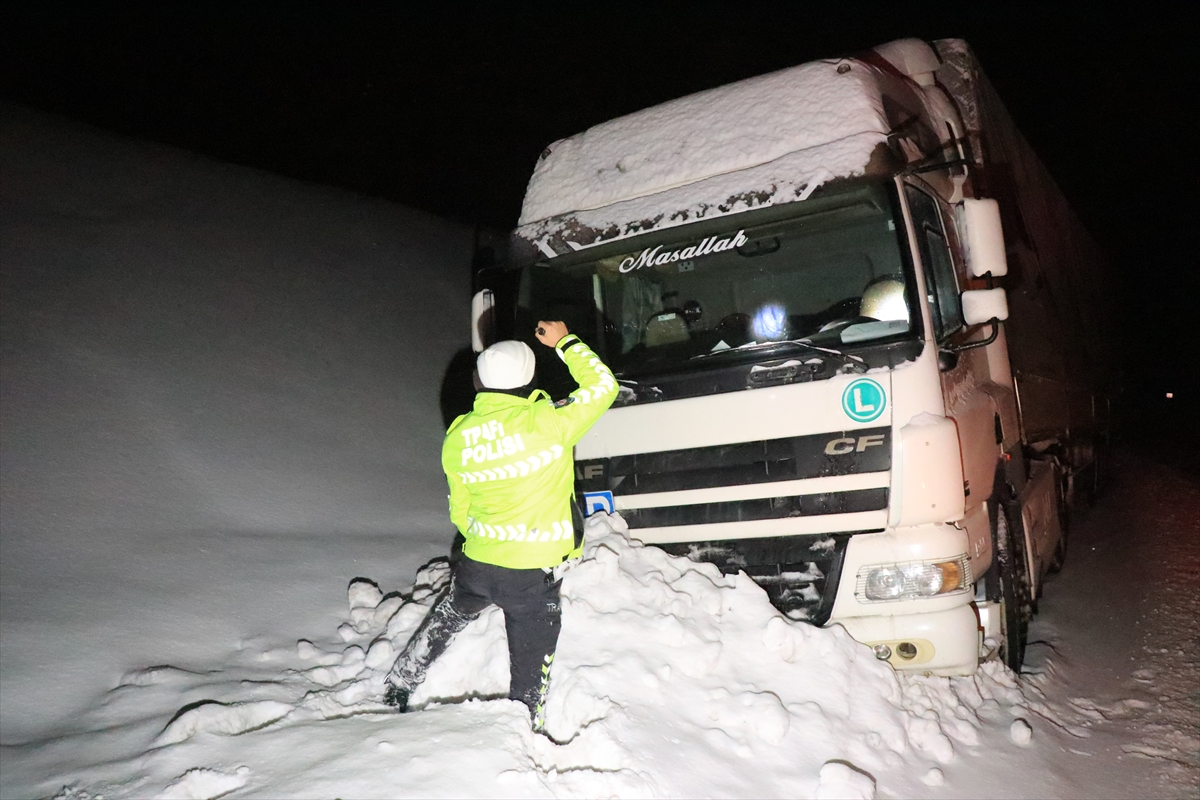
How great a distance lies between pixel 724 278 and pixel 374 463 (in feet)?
15.8

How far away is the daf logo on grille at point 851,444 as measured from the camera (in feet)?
11.3

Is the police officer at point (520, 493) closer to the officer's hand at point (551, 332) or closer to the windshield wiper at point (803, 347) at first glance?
the officer's hand at point (551, 332)

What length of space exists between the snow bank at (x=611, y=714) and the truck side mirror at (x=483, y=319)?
135 cm

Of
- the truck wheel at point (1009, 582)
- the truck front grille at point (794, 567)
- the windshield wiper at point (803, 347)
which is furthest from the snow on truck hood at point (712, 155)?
the truck wheel at point (1009, 582)

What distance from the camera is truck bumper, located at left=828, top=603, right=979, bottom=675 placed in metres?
3.46

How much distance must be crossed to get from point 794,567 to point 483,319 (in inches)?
92.2

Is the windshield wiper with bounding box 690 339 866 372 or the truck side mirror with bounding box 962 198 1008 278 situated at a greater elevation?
the truck side mirror with bounding box 962 198 1008 278

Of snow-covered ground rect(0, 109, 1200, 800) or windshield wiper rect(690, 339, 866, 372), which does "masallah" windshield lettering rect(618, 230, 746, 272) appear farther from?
snow-covered ground rect(0, 109, 1200, 800)

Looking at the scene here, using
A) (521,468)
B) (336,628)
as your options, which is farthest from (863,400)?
(336,628)

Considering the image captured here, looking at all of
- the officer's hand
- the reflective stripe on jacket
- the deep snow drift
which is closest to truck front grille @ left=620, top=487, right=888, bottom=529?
the reflective stripe on jacket

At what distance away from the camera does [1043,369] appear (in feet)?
20.0

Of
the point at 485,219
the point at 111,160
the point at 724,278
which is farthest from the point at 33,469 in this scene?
Answer: the point at 485,219

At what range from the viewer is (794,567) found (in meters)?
3.66

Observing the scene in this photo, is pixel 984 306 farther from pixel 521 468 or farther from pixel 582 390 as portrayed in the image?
pixel 521 468
